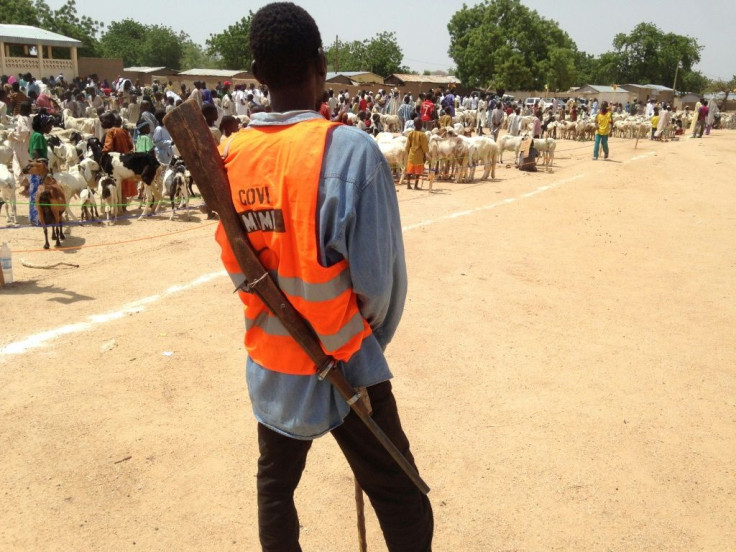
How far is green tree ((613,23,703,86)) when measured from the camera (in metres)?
78.9

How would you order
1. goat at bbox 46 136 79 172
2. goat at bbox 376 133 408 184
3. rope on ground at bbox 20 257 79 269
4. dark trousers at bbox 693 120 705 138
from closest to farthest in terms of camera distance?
1. rope on ground at bbox 20 257 79 269
2. goat at bbox 46 136 79 172
3. goat at bbox 376 133 408 184
4. dark trousers at bbox 693 120 705 138

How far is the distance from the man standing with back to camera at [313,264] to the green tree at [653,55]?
90013 mm

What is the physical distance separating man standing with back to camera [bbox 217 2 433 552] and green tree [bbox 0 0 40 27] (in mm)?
66471

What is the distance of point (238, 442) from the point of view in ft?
11.6

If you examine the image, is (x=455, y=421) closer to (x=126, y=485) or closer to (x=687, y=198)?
(x=126, y=485)

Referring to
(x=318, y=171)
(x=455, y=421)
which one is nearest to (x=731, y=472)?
(x=455, y=421)

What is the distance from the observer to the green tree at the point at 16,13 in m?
54.9

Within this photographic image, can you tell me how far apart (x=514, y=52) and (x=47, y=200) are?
1869 inches

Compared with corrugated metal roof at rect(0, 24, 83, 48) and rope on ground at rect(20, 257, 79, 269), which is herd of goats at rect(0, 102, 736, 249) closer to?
rope on ground at rect(20, 257, 79, 269)

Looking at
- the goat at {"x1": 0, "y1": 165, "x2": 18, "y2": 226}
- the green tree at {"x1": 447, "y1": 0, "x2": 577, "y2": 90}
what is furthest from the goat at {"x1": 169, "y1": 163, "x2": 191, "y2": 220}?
the green tree at {"x1": 447, "y1": 0, "x2": 577, "y2": 90}

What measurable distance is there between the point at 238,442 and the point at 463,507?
1.38 metres

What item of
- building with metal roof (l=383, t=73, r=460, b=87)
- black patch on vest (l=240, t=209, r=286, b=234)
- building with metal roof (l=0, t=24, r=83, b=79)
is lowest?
black patch on vest (l=240, t=209, r=286, b=234)

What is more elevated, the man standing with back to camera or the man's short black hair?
the man's short black hair

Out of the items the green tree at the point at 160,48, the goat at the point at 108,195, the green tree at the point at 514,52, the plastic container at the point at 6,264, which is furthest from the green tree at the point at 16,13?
the plastic container at the point at 6,264
